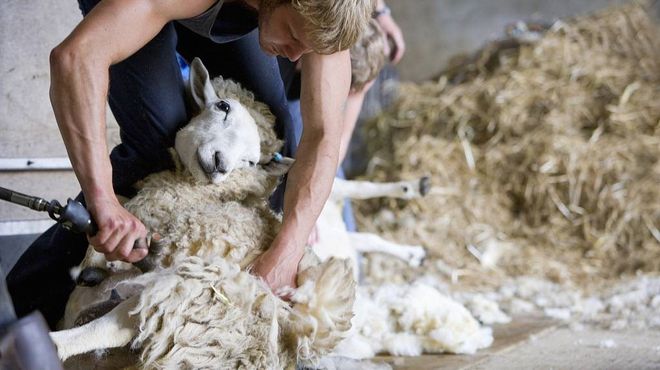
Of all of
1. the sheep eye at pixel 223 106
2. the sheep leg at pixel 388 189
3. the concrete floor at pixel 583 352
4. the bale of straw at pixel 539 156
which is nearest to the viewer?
the sheep eye at pixel 223 106

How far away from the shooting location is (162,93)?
192cm

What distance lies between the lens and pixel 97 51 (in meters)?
1.57

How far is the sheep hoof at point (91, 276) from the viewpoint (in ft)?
5.87

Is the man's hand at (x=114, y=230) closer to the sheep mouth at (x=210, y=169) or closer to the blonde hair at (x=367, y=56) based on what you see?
the sheep mouth at (x=210, y=169)

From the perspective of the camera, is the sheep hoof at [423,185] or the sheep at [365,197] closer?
the sheep at [365,197]

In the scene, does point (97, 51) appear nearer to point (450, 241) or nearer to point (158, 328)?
point (158, 328)

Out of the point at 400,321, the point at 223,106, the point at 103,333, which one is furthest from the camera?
the point at 400,321

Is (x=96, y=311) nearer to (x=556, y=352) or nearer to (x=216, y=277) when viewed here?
(x=216, y=277)

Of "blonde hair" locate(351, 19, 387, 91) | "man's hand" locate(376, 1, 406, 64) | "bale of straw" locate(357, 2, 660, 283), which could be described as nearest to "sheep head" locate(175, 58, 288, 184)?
"blonde hair" locate(351, 19, 387, 91)

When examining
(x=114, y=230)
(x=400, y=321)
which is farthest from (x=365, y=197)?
(x=114, y=230)

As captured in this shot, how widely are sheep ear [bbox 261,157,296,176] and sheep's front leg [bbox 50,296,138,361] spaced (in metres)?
0.56

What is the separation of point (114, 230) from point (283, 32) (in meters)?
0.61

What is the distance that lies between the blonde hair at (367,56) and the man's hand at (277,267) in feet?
4.24

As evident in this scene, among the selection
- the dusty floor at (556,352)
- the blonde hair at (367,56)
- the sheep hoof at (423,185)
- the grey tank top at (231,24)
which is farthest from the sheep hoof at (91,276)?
the sheep hoof at (423,185)
